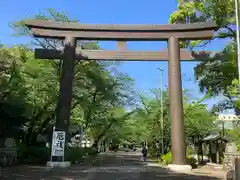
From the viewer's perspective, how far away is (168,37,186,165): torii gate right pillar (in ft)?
66.5

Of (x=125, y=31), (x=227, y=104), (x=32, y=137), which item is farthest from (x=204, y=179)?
(x=32, y=137)

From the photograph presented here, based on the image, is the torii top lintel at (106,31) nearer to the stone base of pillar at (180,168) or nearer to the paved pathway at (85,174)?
the stone base of pillar at (180,168)

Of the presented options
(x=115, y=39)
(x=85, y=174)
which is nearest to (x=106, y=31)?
(x=115, y=39)

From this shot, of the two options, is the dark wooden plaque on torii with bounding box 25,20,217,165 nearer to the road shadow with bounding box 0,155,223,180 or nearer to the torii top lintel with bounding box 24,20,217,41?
the torii top lintel with bounding box 24,20,217,41

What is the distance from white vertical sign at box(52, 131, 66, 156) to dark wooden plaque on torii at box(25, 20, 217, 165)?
30.9 inches

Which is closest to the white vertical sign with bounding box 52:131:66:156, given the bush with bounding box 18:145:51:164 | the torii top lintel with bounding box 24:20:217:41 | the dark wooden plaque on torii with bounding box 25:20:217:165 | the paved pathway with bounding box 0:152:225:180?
the dark wooden plaque on torii with bounding box 25:20:217:165

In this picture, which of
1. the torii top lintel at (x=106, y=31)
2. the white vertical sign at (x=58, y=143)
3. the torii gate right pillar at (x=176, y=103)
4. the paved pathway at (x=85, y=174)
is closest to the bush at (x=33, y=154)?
the white vertical sign at (x=58, y=143)

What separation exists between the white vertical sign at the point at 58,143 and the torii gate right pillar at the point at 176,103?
6.98 metres

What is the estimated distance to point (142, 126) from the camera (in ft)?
142

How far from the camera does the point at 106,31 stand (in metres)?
22.5

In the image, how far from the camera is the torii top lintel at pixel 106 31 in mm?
22141

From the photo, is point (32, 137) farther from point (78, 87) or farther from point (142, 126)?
point (142, 126)

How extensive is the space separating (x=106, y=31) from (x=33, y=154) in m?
12.1

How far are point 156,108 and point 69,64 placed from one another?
57.6 feet
